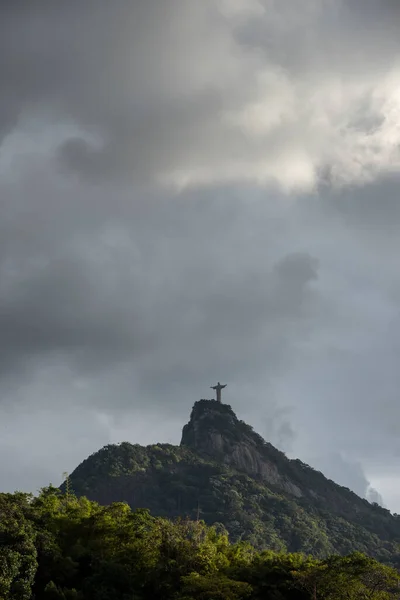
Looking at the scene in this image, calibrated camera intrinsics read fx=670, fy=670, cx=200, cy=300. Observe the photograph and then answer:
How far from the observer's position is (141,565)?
55.3 metres

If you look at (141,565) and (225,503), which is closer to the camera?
(141,565)

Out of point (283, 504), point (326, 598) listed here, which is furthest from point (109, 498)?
point (326, 598)

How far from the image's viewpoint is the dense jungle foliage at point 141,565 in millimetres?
49312

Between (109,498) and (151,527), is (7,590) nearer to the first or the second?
(151,527)

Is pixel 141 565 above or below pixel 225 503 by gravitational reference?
below

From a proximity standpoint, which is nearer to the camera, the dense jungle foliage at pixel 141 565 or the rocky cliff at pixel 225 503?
the dense jungle foliage at pixel 141 565

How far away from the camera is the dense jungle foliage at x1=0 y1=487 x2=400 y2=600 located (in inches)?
1941

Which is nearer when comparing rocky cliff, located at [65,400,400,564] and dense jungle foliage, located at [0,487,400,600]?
dense jungle foliage, located at [0,487,400,600]

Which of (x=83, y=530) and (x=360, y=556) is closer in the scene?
(x=360, y=556)

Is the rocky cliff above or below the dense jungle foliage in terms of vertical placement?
above

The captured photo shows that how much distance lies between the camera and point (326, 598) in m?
51.4

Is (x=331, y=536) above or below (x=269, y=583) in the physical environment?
above

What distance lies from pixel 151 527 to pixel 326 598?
15.9 m

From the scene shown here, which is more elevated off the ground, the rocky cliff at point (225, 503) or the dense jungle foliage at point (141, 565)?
the rocky cliff at point (225, 503)
